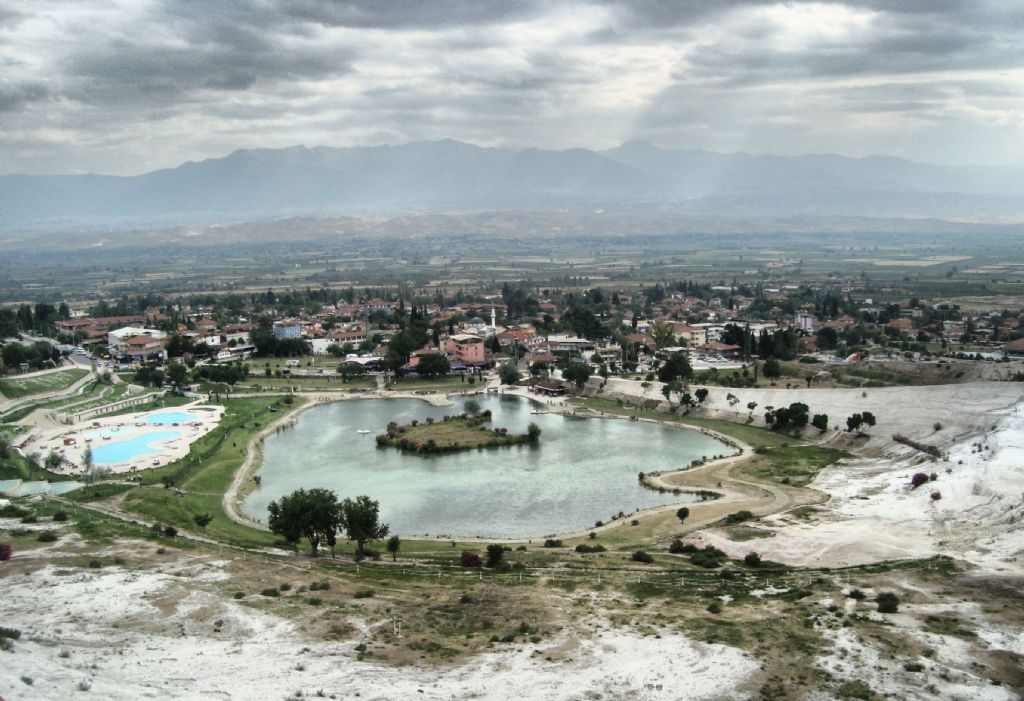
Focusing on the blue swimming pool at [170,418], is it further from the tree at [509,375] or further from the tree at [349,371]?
the tree at [509,375]

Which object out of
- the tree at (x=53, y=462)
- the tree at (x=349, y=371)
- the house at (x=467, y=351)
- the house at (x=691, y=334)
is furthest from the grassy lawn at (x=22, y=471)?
the house at (x=691, y=334)

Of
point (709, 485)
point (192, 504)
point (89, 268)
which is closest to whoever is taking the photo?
point (192, 504)

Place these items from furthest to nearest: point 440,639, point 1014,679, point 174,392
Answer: point 174,392, point 440,639, point 1014,679

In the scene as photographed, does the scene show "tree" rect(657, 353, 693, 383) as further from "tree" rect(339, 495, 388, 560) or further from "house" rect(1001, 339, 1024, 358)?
"tree" rect(339, 495, 388, 560)

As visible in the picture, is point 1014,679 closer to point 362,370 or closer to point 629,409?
point 629,409

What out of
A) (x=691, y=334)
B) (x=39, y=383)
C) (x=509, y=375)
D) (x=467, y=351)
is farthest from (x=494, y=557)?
(x=691, y=334)

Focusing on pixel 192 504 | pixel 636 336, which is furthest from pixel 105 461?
pixel 636 336

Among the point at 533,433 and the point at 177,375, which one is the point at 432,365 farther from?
the point at 533,433
